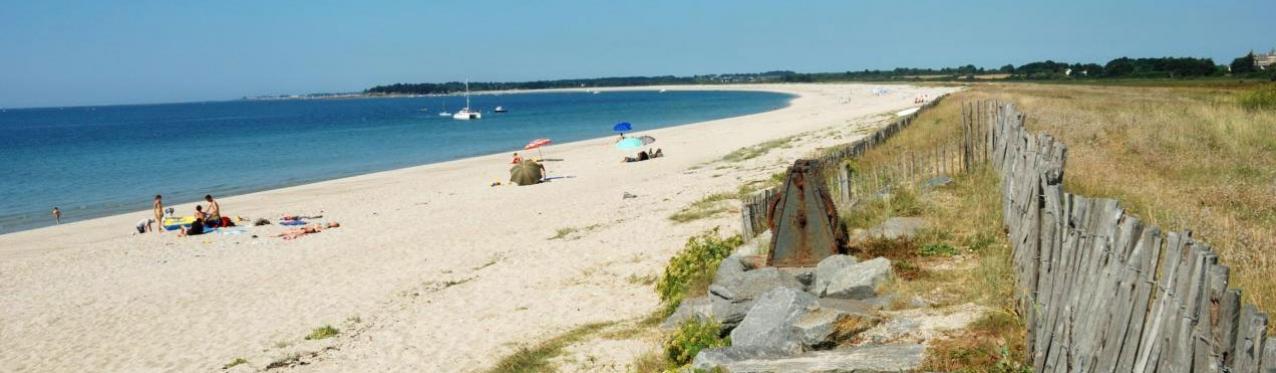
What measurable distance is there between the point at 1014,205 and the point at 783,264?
2164mm

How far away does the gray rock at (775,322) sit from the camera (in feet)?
20.9

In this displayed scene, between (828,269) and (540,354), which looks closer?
(828,269)

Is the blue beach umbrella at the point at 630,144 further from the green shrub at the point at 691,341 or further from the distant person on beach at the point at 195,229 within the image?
the green shrub at the point at 691,341

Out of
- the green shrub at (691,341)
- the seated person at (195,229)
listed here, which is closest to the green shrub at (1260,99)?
the green shrub at (691,341)

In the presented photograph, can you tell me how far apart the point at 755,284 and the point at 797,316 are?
1644mm

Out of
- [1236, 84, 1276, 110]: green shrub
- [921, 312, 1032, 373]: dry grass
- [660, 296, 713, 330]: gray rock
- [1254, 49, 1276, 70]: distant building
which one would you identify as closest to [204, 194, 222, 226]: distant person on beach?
[660, 296, 713, 330]: gray rock

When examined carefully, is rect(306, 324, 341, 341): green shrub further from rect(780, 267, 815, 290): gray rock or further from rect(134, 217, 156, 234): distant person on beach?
rect(134, 217, 156, 234): distant person on beach

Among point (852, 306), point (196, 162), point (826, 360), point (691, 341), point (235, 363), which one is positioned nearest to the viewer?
point (826, 360)

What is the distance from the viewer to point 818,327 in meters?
6.48

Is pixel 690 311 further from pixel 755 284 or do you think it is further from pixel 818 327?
pixel 818 327

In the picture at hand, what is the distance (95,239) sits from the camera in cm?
2144

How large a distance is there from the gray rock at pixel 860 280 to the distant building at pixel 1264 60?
58.3 metres

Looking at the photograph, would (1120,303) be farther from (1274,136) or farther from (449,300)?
(1274,136)

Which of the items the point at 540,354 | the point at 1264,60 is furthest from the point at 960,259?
the point at 1264,60
